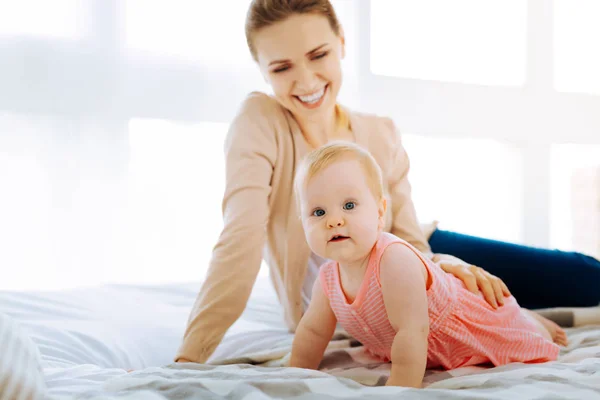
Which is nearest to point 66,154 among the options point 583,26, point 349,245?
point 349,245

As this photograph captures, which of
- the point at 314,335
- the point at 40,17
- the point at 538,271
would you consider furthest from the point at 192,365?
the point at 40,17

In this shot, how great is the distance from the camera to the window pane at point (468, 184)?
316 cm

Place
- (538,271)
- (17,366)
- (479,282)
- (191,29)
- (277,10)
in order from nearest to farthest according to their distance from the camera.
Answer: (17,366) → (479,282) → (277,10) → (538,271) → (191,29)

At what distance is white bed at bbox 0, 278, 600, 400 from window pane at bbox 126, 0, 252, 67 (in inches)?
41.7

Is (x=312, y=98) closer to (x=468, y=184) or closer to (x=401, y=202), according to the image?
(x=401, y=202)

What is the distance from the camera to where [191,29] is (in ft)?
8.26

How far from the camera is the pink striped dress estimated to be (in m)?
1.02

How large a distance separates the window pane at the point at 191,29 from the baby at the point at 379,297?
1640 millimetres

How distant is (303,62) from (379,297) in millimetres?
589

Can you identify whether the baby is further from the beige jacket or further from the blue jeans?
the blue jeans

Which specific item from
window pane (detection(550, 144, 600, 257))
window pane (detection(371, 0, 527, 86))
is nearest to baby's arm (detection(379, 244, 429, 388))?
window pane (detection(371, 0, 527, 86))

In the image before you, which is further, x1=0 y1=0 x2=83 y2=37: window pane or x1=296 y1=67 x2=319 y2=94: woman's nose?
x1=0 y1=0 x2=83 y2=37: window pane

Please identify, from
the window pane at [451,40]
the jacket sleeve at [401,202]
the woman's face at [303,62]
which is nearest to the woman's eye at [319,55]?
the woman's face at [303,62]

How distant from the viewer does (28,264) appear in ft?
7.56
